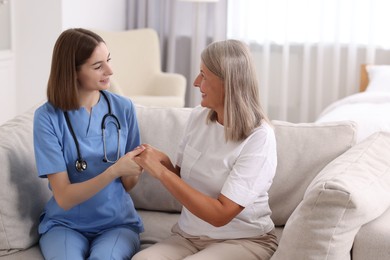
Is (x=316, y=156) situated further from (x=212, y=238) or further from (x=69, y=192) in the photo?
(x=69, y=192)

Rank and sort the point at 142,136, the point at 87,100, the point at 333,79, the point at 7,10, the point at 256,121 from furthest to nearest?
the point at 333,79 → the point at 7,10 → the point at 142,136 → the point at 87,100 → the point at 256,121

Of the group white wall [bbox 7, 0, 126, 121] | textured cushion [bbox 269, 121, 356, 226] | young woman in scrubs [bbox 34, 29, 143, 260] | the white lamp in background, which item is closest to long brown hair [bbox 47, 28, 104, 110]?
young woman in scrubs [bbox 34, 29, 143, 260]

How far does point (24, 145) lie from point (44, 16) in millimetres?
2992

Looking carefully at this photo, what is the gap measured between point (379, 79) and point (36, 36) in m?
2.40

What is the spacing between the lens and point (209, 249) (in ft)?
6.93

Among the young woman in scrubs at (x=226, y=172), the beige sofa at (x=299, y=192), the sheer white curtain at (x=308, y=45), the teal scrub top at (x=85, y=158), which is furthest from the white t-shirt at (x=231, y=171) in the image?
the sheer white curtain at (x=308, y=45)

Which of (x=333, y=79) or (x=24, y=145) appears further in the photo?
(x=333, y=79)

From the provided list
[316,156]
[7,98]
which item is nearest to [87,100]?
[316,156]

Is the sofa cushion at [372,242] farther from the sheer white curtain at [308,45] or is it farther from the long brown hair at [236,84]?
the sheer white curtain at [308,45]

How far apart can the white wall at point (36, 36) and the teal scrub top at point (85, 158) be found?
2.94 metres

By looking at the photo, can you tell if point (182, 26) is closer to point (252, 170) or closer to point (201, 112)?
point (201, 112)

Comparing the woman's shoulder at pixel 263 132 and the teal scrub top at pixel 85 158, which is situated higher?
the woman's shoulder at pixel 263 132

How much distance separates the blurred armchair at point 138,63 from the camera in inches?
222

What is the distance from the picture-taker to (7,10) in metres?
5.20
